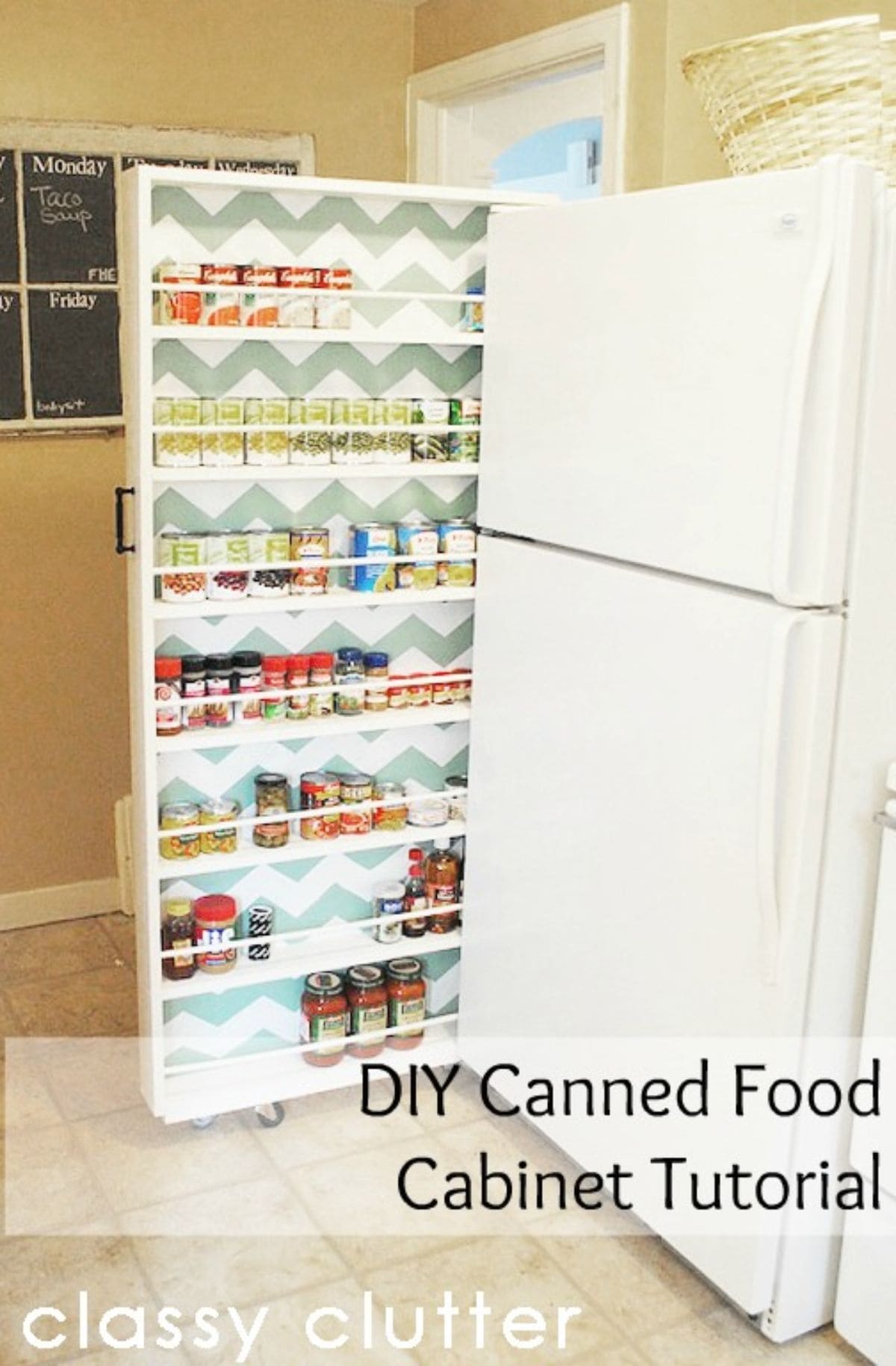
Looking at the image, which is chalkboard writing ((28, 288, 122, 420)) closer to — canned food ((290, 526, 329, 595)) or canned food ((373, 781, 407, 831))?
canned food ((290, 526, 329, 595))

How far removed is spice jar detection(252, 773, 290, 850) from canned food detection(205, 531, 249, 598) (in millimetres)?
367

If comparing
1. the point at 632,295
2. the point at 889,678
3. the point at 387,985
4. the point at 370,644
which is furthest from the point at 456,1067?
the point at 632,295

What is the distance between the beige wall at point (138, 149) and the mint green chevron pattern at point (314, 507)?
1018mm

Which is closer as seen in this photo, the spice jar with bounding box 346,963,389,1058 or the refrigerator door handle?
the refrigerator door handle

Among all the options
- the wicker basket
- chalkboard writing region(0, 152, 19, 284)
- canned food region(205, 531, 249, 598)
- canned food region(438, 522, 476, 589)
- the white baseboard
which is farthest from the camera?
the white baseboard

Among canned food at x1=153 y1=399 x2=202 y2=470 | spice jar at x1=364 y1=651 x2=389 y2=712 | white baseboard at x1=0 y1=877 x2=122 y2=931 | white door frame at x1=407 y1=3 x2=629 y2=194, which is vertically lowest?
white baseboard at x1=0 y1=877 x2=122 y2=931

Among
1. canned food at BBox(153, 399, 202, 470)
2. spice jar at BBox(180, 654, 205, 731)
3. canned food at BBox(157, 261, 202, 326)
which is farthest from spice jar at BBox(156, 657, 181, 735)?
canned food at BBox(157, 261, 202, 326)

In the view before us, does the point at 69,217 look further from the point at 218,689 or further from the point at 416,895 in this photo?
the point at 416,895

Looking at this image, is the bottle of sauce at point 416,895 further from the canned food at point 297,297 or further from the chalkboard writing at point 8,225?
the chalkboard writing at point 8,225

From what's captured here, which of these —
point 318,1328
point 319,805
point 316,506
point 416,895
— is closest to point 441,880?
point 416,895

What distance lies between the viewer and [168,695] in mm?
2514

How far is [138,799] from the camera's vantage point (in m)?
2.57

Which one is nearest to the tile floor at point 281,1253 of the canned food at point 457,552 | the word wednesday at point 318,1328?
the word wednesday at point 318,1328

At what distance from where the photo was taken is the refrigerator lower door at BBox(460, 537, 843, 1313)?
2033 mm
